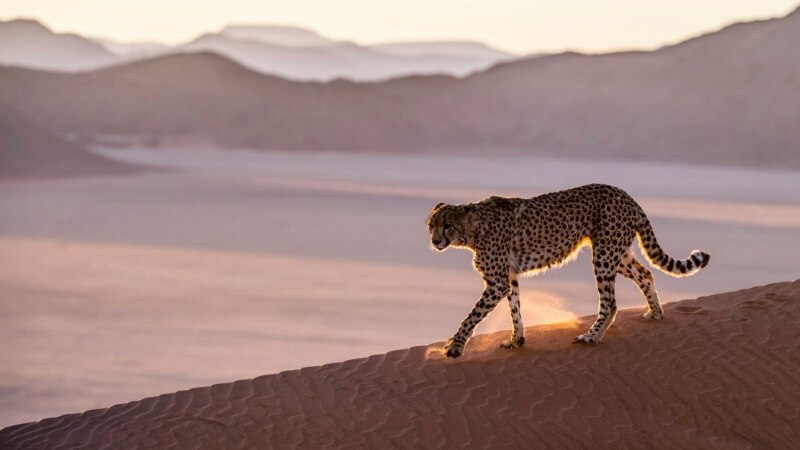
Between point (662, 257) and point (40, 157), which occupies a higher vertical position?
point (662, 257)

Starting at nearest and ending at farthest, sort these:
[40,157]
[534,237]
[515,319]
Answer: [534,237], [515,319], [40,157]

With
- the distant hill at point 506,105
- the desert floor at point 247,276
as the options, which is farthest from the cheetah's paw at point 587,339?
the distant hill at point 506,105

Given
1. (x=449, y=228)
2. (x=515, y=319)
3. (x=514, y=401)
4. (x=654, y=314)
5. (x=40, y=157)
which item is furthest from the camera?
(x=40, y=157)

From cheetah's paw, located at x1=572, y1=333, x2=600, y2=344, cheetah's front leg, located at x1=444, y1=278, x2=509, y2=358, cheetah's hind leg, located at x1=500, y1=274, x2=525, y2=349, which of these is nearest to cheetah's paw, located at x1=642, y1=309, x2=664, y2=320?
cheetah's paw, located at x1=572, y1=333, x2=600, y2=344

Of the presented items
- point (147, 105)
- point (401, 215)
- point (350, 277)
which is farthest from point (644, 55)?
point (350, 277)

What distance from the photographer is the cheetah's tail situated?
12.1 meters

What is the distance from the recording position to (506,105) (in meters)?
108

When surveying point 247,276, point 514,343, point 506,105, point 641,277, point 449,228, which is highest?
point 449,228

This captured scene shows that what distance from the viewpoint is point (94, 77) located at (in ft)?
388

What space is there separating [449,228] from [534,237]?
0.79m

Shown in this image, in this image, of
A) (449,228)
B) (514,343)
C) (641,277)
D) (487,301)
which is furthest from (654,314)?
(449,228)

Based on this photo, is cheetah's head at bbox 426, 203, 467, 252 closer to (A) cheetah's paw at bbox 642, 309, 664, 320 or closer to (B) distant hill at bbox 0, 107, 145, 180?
(A) cheetah's paw at bbox 642, 309, 664, 320

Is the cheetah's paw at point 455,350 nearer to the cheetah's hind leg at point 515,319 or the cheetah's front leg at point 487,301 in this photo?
the cheetah's front leg at point 487,301

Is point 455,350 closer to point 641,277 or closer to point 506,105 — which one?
point 641,277
